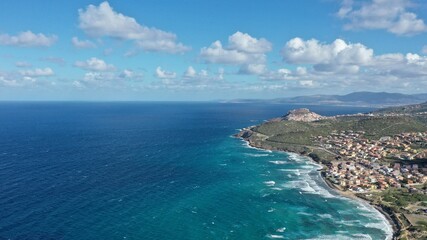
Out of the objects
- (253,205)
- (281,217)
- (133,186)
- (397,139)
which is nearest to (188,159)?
(133,186)

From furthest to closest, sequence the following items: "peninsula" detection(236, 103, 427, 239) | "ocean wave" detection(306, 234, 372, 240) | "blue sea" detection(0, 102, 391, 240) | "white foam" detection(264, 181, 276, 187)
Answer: "white foam" detection(264, 181, 276, 187) → "peninsula" detection(236, 103, 427, 239) → "blue sea" detection(0, 102, 391, 240) → "ocean wave" detection(306, 234, 372, 240)

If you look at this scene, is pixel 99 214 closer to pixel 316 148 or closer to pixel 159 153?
pixel 159 153

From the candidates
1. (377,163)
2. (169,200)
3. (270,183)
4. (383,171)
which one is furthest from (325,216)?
(377,163)

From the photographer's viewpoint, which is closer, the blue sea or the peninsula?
the blue sea

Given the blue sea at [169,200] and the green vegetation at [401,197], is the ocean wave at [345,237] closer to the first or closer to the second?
the blue sea at [169,200]

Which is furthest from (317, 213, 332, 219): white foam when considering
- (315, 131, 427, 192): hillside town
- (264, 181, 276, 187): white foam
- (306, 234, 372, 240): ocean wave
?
(264, 181, 276, 187): white foam

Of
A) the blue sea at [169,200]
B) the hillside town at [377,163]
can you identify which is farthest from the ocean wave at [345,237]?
the hillside town at [377,163]

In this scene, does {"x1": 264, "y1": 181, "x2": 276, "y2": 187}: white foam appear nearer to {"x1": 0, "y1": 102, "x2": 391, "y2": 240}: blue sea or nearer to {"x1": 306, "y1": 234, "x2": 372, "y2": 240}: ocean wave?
{"x1": 0, "y1": 102, "x2": 391, "y2": 240}: blue sea

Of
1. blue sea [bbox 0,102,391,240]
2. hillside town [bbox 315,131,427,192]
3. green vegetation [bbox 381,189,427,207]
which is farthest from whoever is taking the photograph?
hillside town [bbox 315,131,427,192]
